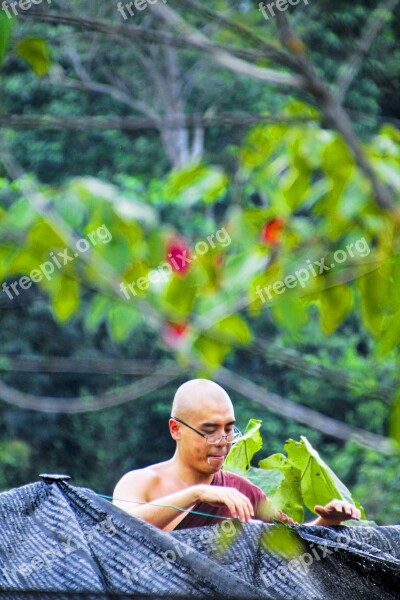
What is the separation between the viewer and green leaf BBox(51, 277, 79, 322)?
2.44 ft

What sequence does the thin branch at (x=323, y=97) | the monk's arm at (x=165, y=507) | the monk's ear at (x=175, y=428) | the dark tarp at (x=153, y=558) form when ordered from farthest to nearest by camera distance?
the monk's ear at (x=175, y=428), the monk's arm at (x=165, y=507), the dark tarp at (x=153, y=558), the thin branch at (x=323, y=97)

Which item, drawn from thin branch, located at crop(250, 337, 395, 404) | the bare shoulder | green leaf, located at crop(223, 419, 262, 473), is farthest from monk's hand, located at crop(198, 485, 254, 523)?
thin branch, located at crop(250, 337, 395, 404)

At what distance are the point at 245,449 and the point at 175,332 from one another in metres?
1.35

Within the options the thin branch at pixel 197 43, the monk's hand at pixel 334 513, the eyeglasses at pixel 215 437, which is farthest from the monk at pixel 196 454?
the thin branch at pixel 197 43

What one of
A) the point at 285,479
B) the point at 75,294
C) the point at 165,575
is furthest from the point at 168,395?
the point at 75,294

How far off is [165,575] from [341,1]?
2.35ft

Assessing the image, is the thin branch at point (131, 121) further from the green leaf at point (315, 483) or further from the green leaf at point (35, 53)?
the green leaf at point (315, 483)

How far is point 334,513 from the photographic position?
1598 millimetres

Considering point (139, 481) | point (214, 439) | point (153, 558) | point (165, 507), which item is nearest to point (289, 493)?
→ point (214, 439)

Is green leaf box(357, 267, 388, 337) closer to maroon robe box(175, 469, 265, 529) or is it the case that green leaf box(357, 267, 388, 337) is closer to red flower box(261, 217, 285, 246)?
red flower box(261, 217, 285, 246)

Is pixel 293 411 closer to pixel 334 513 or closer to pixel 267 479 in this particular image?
pixel 334 513

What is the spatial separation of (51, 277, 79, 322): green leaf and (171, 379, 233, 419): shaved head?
3.78 ft

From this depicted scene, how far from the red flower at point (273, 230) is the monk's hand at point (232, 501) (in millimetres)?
639

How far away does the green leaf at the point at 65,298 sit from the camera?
743 mm
